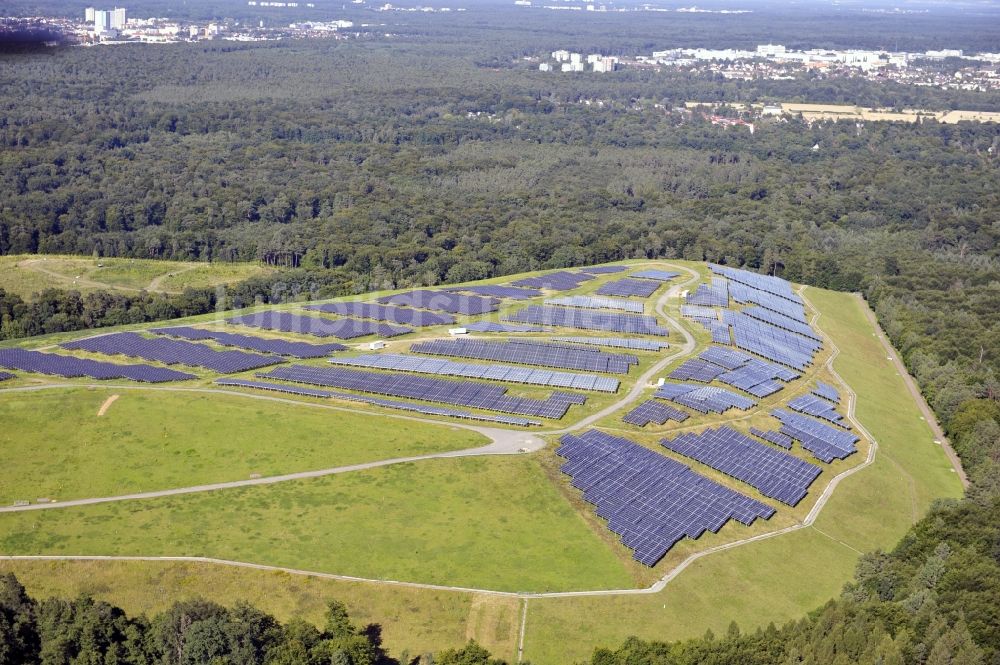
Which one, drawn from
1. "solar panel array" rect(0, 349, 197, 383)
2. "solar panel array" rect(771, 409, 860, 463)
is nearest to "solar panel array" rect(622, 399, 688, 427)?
"solar panel array" rect(771, 409, 860, 463)

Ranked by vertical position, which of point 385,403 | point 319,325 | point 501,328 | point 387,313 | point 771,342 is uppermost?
point 771,342

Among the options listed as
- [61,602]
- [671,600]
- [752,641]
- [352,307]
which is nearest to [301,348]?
[352,307]

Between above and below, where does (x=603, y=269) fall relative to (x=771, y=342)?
above

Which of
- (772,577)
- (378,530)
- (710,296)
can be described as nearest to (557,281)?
(710,296)

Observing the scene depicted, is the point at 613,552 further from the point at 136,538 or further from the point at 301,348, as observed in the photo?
the point at 301,348

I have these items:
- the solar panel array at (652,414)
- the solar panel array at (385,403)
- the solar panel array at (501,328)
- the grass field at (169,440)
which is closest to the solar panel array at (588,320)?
the solar panel array at (501,328)

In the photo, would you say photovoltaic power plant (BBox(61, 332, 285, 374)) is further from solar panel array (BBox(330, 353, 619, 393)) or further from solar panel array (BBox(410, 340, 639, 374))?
solar panel array (BBox(410, 340, 639, 374))

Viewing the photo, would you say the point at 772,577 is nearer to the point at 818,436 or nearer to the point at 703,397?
the point at 818,436
